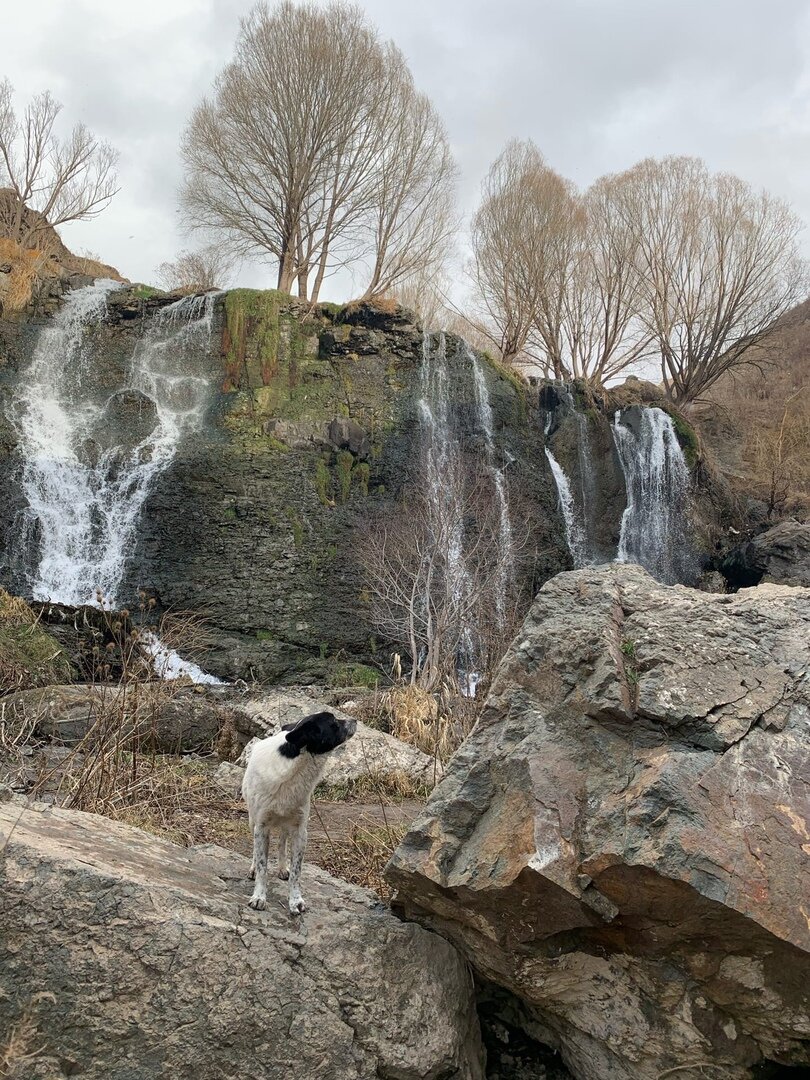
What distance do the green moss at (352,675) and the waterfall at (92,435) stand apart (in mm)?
4420

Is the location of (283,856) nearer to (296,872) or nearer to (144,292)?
(296,872)

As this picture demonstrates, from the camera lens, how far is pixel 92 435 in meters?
17.0

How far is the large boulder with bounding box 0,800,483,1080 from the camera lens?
8.67 feet

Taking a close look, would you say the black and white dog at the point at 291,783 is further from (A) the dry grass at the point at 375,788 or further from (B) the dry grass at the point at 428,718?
(B) the dry grass at the point at 428,718

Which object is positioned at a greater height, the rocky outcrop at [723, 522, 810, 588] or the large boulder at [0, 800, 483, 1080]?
the rocky outcrop at [723, 522, 810, 588]

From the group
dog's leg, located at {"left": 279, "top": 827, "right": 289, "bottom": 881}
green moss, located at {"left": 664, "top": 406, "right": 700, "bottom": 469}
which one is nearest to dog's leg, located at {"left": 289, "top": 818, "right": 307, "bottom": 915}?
dog's leg, located at {"left": 279, "top": 827, "right": 289, "bottom": 881}

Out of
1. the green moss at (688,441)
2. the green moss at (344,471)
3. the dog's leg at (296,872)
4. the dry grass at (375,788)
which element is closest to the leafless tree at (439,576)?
the green moss at (344,471)

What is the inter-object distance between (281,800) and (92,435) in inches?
598

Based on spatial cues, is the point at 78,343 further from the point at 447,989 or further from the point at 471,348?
the point at 447,989

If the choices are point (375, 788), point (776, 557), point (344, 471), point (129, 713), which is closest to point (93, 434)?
point (344, 471)

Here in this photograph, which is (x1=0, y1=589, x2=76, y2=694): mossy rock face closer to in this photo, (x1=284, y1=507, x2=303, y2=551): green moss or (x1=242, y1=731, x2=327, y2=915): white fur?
(x1=242, y1=731, x2=327, y2=915): white fur

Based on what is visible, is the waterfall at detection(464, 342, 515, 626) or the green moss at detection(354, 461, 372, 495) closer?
the waterfall at detection(464, 342, 515, 626)

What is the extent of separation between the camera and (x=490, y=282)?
27.8m

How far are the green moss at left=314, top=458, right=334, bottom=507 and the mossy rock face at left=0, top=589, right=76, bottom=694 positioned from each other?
7.12 meters
